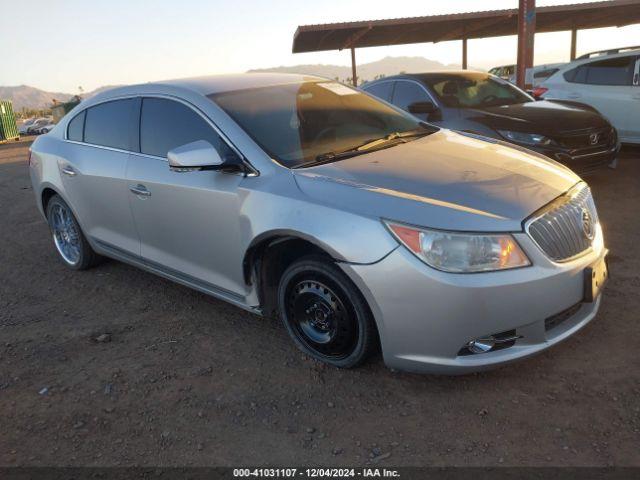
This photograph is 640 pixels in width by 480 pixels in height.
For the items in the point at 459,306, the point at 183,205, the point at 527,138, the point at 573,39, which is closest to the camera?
the point at 459,306

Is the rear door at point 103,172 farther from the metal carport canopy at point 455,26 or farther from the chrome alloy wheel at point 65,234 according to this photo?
the metal carport canopy at point 455,26

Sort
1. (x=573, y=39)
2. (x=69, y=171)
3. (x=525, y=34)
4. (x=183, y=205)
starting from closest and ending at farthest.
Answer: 1. (x=183, y=205)
2. (x=69, y=171)
3. (x=525, y=34)
4. (x=573, y=39)

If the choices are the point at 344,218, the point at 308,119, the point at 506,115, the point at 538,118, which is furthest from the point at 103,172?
the point at 538,118

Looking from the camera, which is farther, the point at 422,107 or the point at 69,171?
the point at 422,107

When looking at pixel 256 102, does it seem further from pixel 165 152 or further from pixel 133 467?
pixel 133 467

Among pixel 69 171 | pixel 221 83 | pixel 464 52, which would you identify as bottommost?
pixel 464 52

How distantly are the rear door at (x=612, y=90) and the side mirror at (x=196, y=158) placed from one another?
739 cm

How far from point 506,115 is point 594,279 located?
13.3ft

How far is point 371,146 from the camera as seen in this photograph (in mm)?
3496

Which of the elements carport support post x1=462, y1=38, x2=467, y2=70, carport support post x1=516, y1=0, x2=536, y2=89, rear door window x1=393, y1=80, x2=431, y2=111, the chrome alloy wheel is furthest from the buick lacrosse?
carport support post x1=462, y1=38, x2=467, y2=70

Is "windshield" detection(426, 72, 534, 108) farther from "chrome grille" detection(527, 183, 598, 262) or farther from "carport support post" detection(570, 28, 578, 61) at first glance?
"carport support post" detection(570, 28, 578, 61)

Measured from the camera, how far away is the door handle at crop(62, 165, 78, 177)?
447 centimetres

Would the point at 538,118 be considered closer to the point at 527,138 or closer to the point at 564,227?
the point at 527,138

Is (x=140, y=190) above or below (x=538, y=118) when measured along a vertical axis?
above
